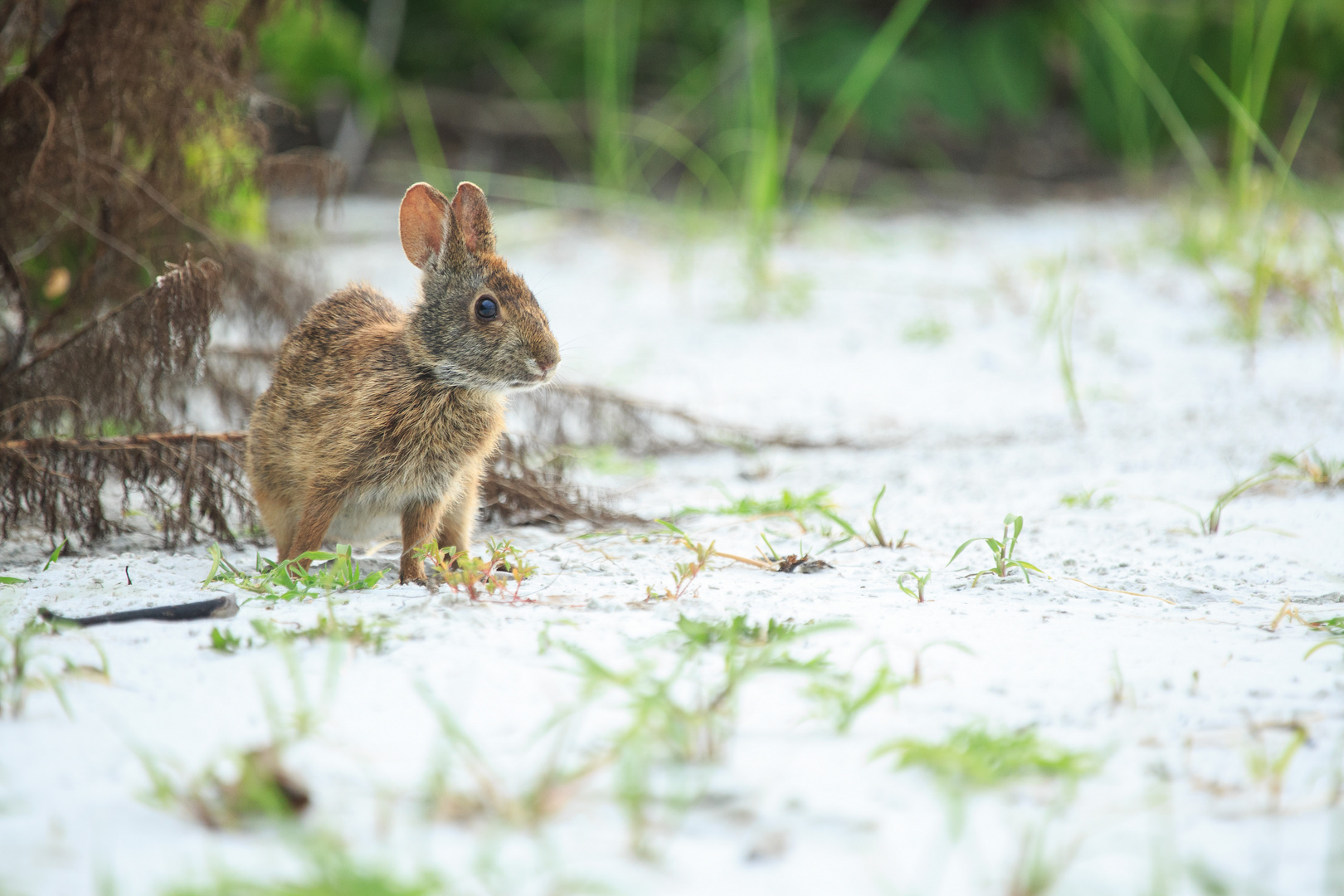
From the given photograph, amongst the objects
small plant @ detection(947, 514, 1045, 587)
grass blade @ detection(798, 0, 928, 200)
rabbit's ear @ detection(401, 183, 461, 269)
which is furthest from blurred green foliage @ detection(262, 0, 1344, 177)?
small plant @ detection(947, 514, 1045, 587)

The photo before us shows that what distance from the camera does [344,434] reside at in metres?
3.00

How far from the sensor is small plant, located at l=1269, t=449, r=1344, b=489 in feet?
11.0

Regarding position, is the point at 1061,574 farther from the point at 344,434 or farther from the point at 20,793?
the point at 20,793

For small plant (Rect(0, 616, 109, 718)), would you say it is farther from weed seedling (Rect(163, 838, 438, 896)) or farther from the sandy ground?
weed seedling (Rect(163, 838, 438, 896))

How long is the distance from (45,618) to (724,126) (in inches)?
278

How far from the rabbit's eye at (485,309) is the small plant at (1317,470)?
7.83ft

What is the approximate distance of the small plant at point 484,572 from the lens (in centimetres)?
252

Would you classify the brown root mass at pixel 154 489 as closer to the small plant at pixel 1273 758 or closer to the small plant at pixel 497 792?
the small plant at pixel 497 792

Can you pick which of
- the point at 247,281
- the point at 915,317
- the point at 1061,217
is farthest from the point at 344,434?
the point at 1061,217

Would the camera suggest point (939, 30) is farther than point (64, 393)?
Yes

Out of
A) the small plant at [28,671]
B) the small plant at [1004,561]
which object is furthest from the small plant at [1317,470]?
the small plant at [28,671]

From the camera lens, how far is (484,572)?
262 cm

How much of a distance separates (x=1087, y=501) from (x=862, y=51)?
5.86 metres

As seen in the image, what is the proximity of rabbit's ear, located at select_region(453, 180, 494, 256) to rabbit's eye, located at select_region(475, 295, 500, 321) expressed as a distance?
0.16 metres
